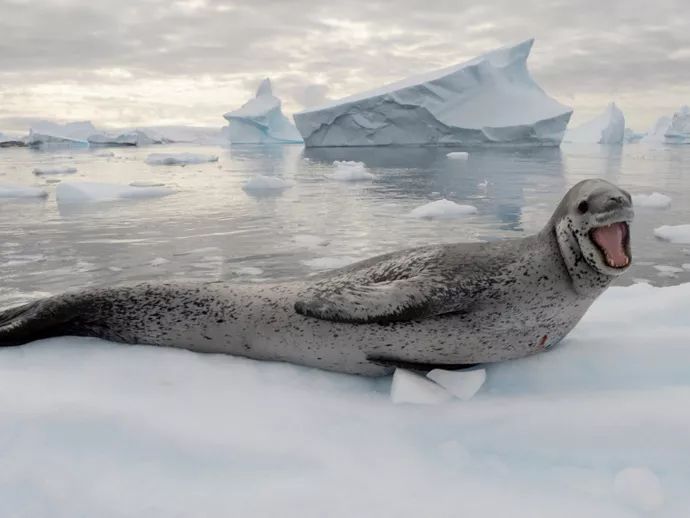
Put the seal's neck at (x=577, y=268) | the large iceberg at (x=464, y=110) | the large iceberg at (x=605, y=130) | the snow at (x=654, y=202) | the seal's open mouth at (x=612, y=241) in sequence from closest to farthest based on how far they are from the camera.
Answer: the seal's open mouth at (x=612, y=241)
the seal's neck at (x=577, y=268)
the snow at (x=654, y=202)
the large iceberg at (x=464, y=110)
the large iceberg at (x=605, y=130)

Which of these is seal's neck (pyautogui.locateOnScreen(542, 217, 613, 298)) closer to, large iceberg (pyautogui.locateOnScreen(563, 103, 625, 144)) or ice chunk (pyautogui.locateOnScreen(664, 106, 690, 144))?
large iceberg (pyautogui.locateOnScreen(563, 103, 625, 144))

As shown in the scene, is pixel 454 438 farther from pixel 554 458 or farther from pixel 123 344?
pixel 123 344

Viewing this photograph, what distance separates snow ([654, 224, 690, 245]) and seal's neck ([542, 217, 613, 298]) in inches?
193

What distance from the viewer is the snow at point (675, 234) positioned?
6.60m

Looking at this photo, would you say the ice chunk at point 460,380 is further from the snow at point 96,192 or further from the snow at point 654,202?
the snow at point 96,192

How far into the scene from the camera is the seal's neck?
7.54ft

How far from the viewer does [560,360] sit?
2.33 m

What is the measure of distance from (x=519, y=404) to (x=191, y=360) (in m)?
1.25

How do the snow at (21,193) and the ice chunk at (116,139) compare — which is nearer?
the snow at (21,193)

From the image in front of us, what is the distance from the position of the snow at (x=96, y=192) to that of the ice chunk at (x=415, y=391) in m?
9.25

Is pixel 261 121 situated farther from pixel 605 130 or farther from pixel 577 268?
pixel 577 268

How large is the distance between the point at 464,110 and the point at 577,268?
1175 inches

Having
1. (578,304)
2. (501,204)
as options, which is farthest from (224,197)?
(578,304)

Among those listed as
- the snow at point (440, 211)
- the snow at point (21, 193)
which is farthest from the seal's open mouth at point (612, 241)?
the snow at point (21, 193)
